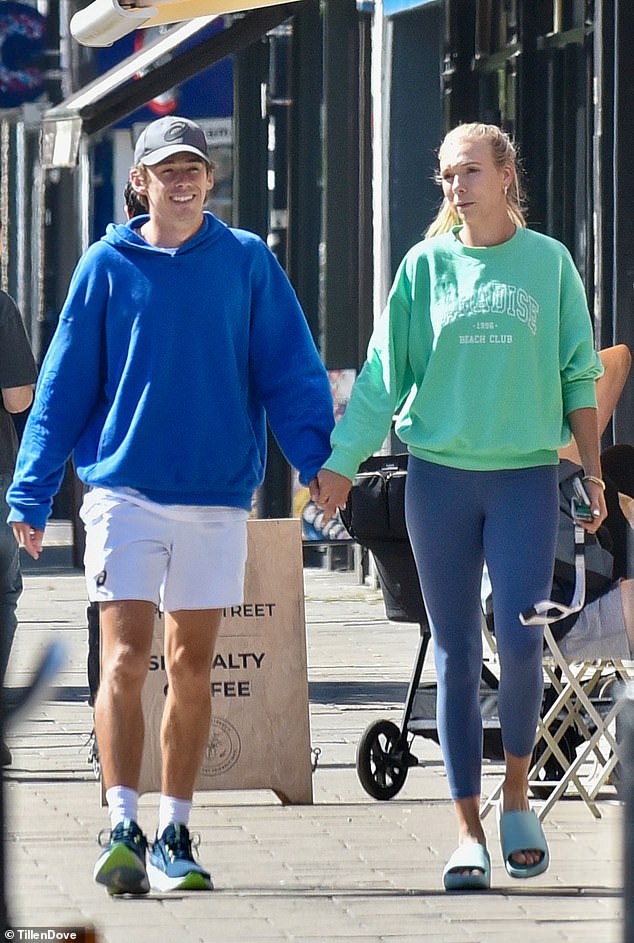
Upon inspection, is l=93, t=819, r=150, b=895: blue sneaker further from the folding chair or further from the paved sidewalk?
the folding chair

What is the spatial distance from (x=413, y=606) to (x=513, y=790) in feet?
4.24

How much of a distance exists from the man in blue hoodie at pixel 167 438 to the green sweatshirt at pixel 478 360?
19 centimetres

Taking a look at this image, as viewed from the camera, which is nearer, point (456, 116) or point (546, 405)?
point (546, 405)

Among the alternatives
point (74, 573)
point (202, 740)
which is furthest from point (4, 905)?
point (74, 573)

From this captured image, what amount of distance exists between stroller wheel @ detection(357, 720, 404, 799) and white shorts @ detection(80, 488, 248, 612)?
1.41m

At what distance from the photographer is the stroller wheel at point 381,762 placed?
6.88m

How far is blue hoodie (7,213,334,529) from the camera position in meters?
5.52

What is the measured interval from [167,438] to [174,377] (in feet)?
0.51

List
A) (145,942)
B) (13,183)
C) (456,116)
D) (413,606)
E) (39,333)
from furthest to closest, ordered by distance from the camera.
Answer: (13,183), (39,333), (456,116), (413,606), (145,942)

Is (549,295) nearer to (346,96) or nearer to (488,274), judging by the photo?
(488,274)

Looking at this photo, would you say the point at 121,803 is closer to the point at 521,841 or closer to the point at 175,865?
the point at 175,865

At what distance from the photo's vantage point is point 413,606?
6.84 metres

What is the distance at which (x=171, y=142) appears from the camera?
5.64 m

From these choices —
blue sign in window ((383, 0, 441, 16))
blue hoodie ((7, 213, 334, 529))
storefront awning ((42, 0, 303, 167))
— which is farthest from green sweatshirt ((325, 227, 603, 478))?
→ blue sign in window ((383, 0, 441, 16))
